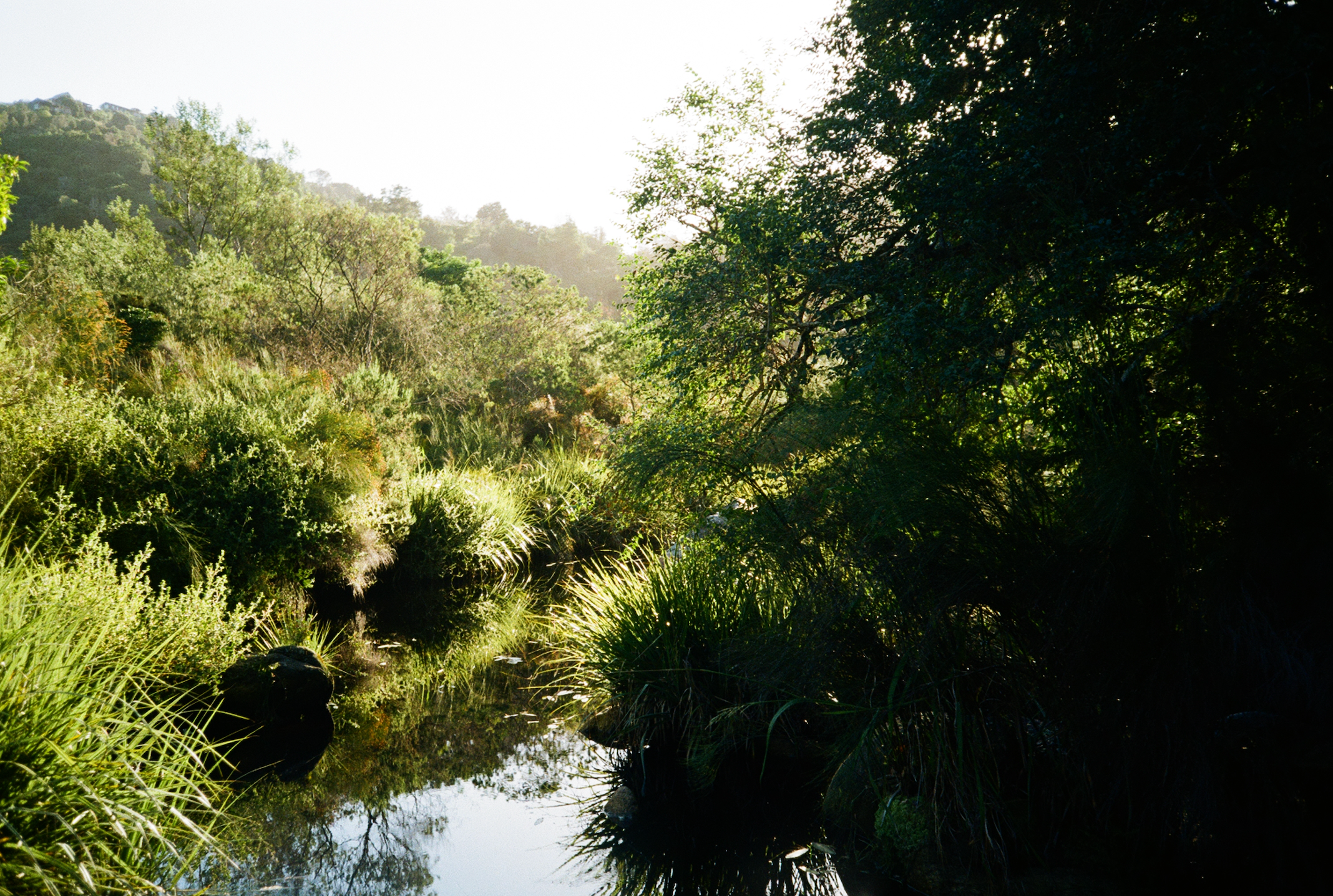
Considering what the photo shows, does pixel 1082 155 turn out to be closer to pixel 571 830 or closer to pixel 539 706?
pixel 571 830

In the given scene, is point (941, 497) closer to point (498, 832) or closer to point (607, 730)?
point (607, 730)

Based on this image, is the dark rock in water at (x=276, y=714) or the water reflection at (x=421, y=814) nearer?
the water reflection at (x=421, y=814)

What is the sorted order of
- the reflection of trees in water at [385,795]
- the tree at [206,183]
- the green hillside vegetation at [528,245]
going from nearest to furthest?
the reflection of trees in water at [385,795] < the tree at [206,183] < the green hillside vegetation at [528,245]

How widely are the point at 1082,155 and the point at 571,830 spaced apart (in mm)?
4507

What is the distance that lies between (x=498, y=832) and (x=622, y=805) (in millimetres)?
737

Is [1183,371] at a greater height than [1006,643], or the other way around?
[1183,371]

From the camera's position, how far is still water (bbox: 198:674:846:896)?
4.08m

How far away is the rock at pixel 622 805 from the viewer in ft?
15.7

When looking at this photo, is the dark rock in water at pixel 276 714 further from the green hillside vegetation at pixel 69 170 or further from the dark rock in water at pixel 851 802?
the green hillside vegetation at pixel 69 170

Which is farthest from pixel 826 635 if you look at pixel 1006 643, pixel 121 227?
pixel 121 227

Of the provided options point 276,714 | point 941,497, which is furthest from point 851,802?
point 276,714

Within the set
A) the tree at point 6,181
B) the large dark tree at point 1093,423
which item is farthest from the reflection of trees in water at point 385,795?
the tree at point 6,181

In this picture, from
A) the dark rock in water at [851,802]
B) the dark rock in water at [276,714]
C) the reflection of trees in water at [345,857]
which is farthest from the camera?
the dark rock in water at [276,714]

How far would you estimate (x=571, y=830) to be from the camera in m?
4.74
